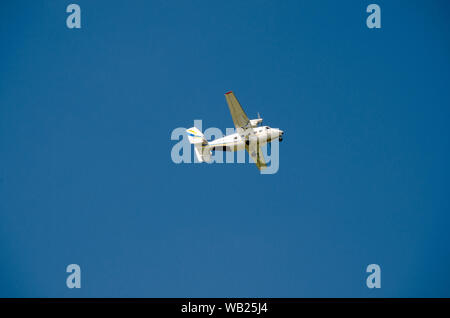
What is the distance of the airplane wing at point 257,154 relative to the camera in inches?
1900

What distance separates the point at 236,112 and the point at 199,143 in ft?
20.1

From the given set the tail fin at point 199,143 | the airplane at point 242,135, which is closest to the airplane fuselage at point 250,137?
the airplane at point 242,135

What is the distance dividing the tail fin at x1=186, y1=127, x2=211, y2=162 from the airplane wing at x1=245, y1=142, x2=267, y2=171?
4.09 meters

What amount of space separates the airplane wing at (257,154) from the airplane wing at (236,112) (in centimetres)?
228

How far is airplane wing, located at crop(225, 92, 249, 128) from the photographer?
45719mm

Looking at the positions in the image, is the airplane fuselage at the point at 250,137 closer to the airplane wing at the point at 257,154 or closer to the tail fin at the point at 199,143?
the airplane wing at the point at 257,154

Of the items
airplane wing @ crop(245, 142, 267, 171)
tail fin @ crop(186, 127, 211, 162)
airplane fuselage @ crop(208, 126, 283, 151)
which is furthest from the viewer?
tail fin @ crop(186, 127, 211, 162)

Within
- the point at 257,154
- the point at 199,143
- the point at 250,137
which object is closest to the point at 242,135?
the point at 250,137

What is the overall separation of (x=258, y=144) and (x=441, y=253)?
27407 millimetres

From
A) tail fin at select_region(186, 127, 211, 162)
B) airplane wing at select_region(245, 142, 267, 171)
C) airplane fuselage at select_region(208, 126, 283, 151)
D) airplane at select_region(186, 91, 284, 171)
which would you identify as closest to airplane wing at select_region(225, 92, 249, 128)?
airplane at select_region(186, 91, 284, 171)

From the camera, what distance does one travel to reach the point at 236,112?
1827 inches

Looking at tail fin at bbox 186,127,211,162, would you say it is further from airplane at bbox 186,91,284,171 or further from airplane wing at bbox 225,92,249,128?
airplane wing at bbox 225,92,249,128
